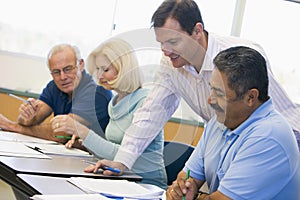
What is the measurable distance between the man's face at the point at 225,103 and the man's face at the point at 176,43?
165 millimetres

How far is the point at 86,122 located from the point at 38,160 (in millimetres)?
236

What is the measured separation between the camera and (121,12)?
169 inches

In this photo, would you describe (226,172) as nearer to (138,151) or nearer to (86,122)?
(138,151)

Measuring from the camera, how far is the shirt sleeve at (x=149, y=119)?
6.81 ft

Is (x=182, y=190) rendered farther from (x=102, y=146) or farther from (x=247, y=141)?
A: (x=102, y=146)

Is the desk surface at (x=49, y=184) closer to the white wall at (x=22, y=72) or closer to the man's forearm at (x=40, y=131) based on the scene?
the man's forearm at (x=40, y=131)

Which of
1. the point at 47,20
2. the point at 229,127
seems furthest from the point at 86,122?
the point at 47,20

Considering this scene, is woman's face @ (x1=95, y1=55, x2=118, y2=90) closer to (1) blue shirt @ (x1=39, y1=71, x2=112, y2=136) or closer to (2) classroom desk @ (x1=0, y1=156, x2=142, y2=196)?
(1) blue shirt @ (x1=39, y1=71, x2=112, y2=136)

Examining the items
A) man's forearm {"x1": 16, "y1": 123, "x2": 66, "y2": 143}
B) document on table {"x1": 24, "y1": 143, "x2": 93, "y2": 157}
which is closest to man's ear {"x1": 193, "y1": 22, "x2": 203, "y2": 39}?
document on table {"x1": 24, "y1": 143, "x2": 93, "y2": 157}

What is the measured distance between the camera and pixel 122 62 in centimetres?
179

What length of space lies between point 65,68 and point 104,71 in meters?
1.14

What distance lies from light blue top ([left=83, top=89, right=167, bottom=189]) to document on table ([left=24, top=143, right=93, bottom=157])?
160mm

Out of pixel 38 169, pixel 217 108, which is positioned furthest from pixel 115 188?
pixel 217 108

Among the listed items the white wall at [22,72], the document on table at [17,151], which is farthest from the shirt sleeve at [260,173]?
the white wall at [22,72]
